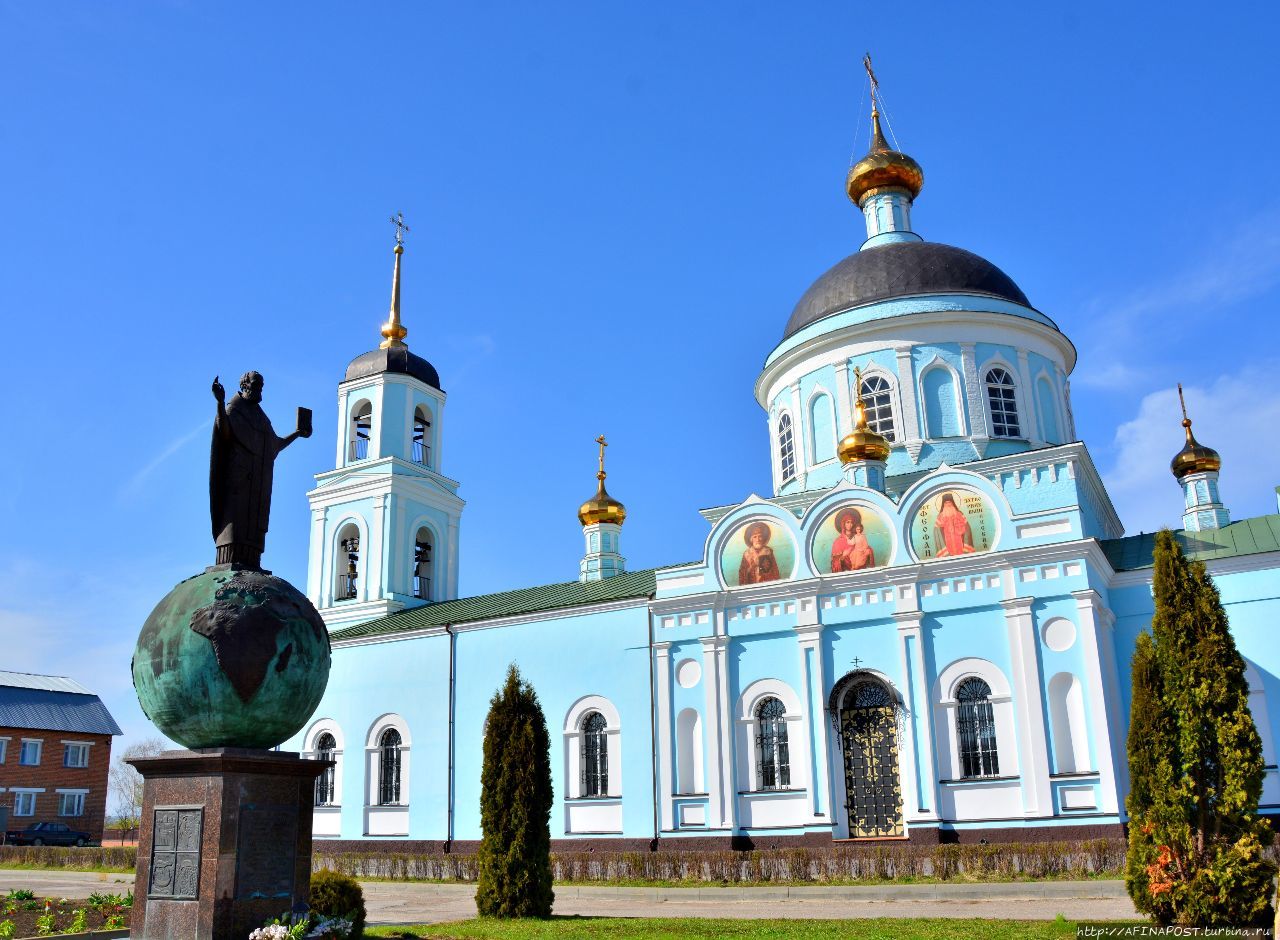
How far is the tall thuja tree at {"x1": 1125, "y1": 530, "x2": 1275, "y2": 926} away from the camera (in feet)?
30.0

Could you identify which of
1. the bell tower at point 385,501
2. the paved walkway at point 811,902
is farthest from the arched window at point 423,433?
the paved walkway at point 811,902

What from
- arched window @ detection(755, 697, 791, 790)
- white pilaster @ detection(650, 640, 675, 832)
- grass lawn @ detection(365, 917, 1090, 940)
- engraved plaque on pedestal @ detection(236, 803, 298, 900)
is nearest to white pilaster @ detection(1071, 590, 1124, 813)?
arched window @ detection(755, 697, 791, 790)

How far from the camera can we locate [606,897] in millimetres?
15430

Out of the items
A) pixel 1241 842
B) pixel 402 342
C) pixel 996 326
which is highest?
pixel 402 342

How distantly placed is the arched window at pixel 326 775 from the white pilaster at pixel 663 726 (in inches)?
330

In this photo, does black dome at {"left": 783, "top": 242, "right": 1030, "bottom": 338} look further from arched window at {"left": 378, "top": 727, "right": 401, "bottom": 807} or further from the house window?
the house window

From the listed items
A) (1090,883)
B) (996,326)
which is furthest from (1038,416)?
(1090,883)

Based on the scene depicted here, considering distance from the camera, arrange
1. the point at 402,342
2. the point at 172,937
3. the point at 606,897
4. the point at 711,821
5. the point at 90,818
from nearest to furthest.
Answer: the point at 172,937 < the point at 606,897 < the point at 711,821 < the point at 402,342 < the point at 90,818

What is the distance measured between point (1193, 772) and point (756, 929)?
4311mm

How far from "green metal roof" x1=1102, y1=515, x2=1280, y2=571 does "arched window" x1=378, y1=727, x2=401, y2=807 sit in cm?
1529

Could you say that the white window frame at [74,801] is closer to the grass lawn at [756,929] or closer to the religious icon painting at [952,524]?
the grass lawn at [756,929]

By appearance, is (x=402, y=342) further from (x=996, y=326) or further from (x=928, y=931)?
(x=928, y=931)

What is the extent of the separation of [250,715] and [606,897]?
31.0 ft

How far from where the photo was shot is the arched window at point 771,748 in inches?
731
